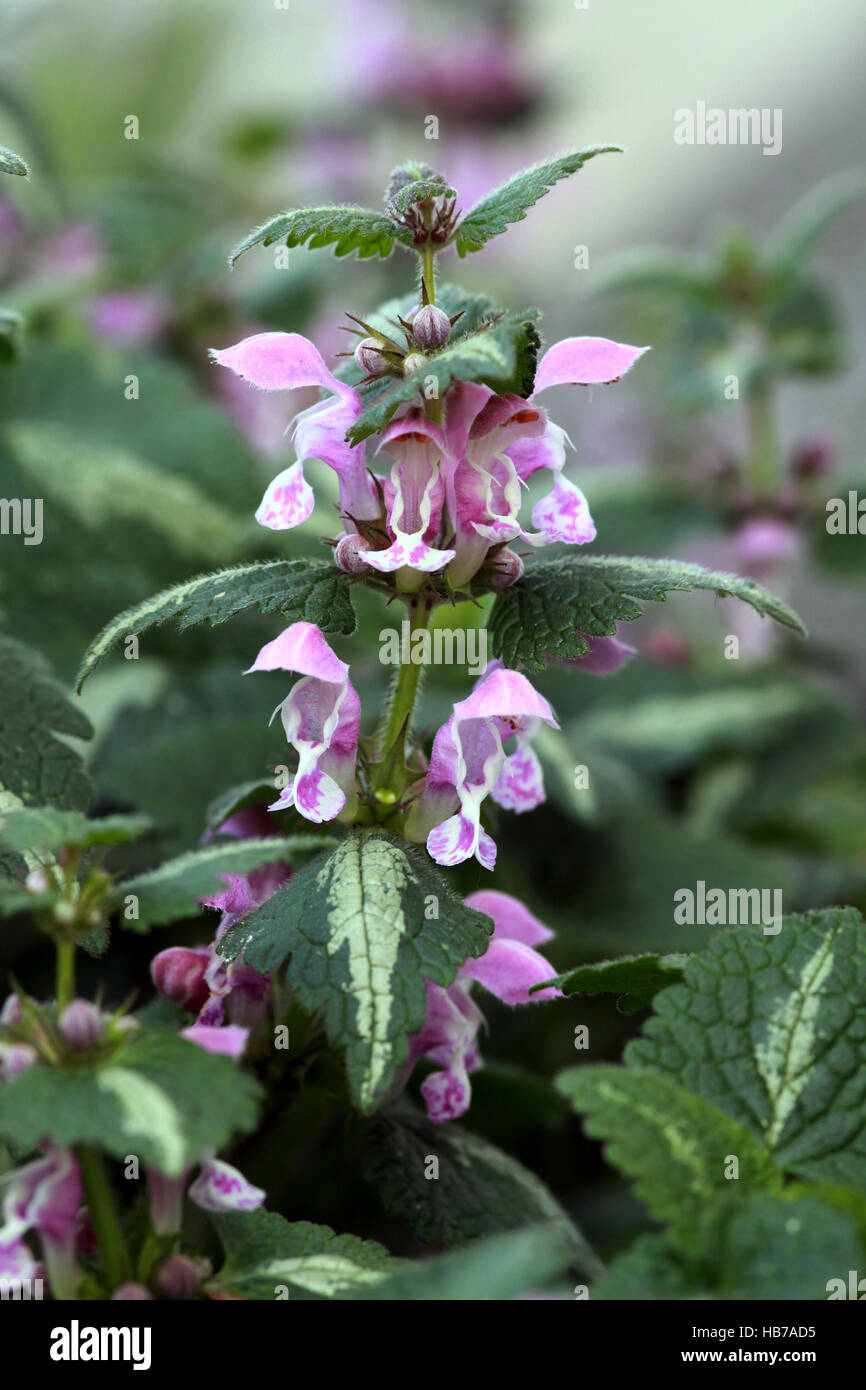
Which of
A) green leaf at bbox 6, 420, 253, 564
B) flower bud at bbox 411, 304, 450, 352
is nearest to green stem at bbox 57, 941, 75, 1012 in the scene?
flower bud at bbox 411, 304, 450, 352

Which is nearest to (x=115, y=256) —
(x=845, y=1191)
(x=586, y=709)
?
(x=586, y=709)

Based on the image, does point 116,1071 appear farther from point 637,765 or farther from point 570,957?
point 637,765

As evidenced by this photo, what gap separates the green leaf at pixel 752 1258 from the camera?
54 cm

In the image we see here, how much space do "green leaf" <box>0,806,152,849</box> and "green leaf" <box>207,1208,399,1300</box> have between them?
0.21 meters

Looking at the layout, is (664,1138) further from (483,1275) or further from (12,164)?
(12,164)

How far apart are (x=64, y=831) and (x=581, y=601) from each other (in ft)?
0.92

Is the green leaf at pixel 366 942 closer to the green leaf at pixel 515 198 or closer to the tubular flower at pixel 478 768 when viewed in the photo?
the tubular flower at pixel 478 768

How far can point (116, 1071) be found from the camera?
21.6 inches

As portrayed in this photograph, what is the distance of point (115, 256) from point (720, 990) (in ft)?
4.68

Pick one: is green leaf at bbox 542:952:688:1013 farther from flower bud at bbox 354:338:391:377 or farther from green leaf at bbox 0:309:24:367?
green leaf at bbox 0:309:24:367

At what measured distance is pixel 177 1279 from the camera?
0.59 metres

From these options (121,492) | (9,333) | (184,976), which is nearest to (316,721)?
(184,976)

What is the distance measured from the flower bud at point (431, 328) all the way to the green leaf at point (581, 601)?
0.14m
